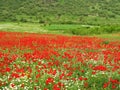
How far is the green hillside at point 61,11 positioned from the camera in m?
91.9

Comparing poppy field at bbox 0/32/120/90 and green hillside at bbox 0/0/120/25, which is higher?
poppy field at bbox 0/32/120/90

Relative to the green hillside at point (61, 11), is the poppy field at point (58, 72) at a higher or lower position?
higher

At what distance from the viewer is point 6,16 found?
94.9 m

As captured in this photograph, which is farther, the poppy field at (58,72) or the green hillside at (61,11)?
the green hillside at (61,11)

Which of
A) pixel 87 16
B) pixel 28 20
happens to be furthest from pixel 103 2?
pixel 28 20

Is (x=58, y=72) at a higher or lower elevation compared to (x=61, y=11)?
higher

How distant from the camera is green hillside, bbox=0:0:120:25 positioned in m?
91.9

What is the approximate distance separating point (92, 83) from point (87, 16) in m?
86.1

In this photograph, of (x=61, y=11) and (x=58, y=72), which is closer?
A: (x=58, y=72)

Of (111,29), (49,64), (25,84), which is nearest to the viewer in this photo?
A: (25,84)

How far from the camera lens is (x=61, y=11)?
10206 centimetres

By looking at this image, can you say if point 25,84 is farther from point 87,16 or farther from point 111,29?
point 87,16

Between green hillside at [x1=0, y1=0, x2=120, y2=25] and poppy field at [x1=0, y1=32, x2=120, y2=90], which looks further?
green hillside at [x1=0, y1=0, x2=120, y2=25]

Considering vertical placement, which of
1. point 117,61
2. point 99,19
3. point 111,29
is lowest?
point 99,19
